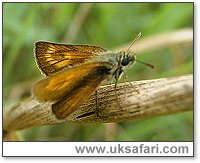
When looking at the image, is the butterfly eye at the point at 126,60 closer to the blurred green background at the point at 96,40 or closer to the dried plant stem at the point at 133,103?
the dried plant stem at the point at 133,103

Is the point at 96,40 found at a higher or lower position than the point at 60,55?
higher

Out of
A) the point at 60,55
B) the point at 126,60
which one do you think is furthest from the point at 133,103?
the point at 60,55

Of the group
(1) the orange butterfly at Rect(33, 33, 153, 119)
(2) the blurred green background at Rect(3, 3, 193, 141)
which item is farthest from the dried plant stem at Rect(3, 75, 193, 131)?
(2) the blurred green background at Rect(3, 3, 193, 141)

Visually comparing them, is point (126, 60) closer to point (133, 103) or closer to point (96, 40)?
point (133, 103)

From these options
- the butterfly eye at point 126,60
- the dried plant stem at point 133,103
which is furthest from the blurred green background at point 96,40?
the butterfly eye at point 126,60

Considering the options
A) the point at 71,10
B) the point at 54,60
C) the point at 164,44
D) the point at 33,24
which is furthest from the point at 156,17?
the point at 54,60

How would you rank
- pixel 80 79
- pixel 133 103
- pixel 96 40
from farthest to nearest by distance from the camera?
1. pixel 96 40
2. pixel 80 79
3. pixel 133 103
